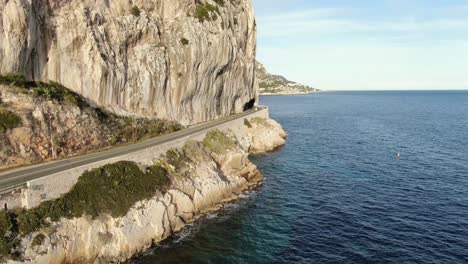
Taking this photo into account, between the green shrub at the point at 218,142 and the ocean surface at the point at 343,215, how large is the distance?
8.76m

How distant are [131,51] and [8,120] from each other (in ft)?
84.6

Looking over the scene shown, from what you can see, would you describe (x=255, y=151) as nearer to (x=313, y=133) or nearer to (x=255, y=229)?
(x=313, y=133)

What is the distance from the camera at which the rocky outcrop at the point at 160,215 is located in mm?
31203

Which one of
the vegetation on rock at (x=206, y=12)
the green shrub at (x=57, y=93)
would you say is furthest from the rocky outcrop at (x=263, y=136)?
the green shrub at (x=57, y=93)

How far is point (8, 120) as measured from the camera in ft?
133

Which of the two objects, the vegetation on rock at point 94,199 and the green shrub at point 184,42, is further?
the green shrub at point 184,42

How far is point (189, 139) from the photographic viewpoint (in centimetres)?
5622

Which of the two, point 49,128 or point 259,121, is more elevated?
Answer: point 49,128

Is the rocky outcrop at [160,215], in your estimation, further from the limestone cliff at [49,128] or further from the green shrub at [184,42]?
the green shrub at [184,42]

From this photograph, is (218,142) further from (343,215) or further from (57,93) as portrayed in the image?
(57,93)

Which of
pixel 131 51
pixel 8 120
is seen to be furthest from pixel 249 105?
pixel 8 120

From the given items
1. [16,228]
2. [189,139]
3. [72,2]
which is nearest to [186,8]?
[72,2]

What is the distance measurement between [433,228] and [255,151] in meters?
46.1

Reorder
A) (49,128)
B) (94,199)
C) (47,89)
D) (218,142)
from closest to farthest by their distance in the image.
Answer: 1. (94,199)
2. (49,128)
3. (47,89)
4. (218,142)
